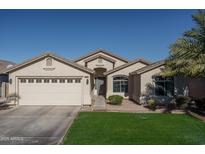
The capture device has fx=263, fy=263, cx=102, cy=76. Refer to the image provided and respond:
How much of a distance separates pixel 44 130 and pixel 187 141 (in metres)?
6.18

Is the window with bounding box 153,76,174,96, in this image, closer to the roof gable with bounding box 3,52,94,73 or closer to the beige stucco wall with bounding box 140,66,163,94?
the beige stucco wall with bounding box 140,66,163,94

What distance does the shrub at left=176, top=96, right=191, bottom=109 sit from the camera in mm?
18903

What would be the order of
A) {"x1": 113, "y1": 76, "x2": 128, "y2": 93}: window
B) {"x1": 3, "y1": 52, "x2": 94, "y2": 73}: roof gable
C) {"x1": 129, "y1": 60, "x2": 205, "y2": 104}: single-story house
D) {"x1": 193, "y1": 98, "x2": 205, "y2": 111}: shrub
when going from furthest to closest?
{"x1": 113, "y1": 76, "x2": 128, "y2": 93}: window < {"x1": 129, "y1": 60, "x2": 205, "y2": 104}: single-story house < {"x1": 3, "y1": 52, "x2": 94, "y2": 73}: roof gable < {"x1": 193, "y1": 98, "x2": 205, "y2": 111}: shrub

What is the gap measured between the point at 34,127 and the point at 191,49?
1039cm

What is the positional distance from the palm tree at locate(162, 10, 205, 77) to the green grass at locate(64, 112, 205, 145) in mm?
3075

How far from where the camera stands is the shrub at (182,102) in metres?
18.9

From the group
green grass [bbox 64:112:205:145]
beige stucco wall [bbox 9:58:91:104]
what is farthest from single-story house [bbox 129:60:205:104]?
green grass [bbox 64:112:205:145]

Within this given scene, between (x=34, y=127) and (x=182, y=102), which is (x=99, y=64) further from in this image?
(x=34, y=127)

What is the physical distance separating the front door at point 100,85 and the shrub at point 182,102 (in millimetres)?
13433

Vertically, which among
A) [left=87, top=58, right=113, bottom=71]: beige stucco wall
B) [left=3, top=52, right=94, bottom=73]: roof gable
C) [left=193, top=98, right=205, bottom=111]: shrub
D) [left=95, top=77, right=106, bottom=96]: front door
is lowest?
[left=193, top=98, right=205, bottom=111]: shrub

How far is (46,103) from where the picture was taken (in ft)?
69.0

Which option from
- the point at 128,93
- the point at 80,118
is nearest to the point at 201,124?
the point at 80,118

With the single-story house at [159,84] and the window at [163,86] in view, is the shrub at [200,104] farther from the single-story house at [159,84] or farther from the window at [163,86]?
the window at [163,86]
